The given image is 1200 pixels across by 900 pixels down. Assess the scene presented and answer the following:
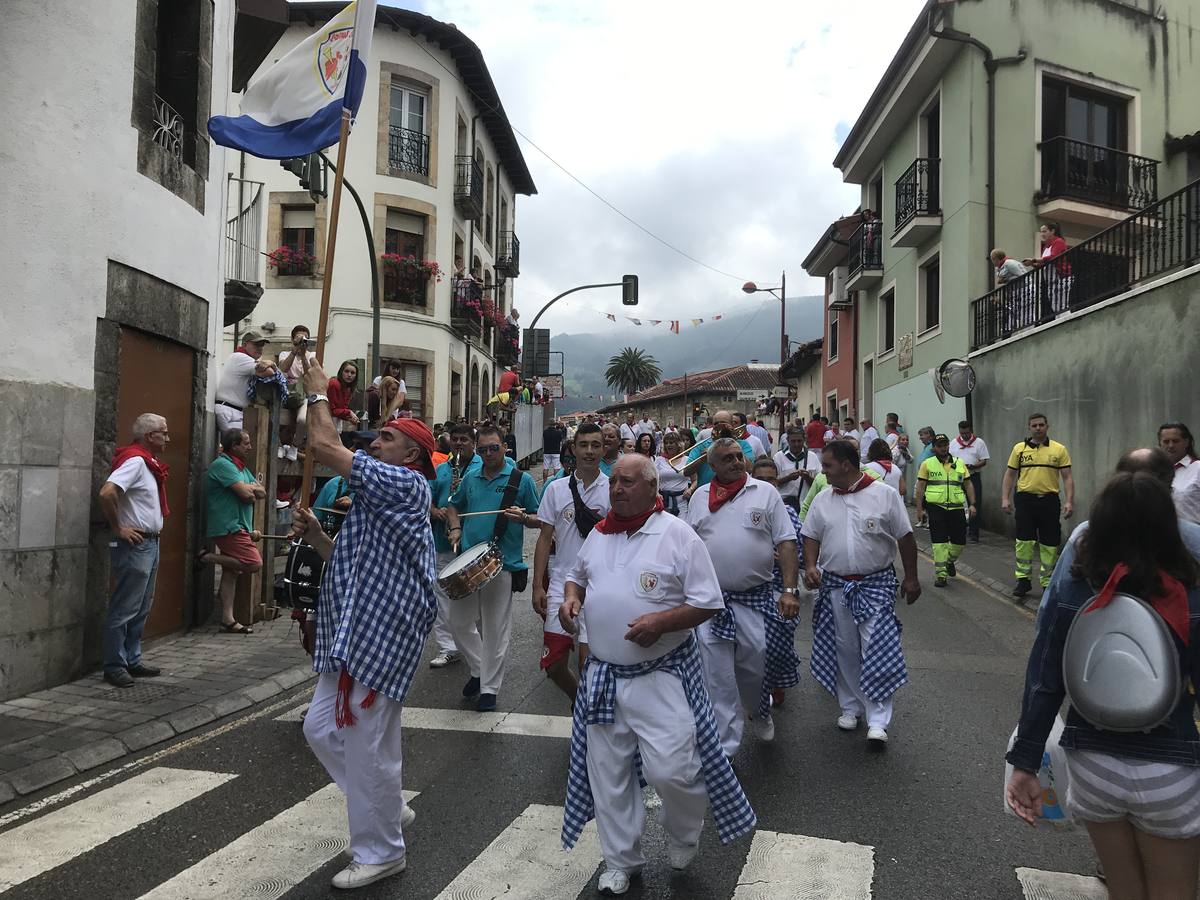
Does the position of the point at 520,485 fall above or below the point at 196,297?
below

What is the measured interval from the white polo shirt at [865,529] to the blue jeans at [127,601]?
191 inches

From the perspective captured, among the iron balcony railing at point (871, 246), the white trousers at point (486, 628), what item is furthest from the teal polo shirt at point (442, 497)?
the iron balcony railing at point (871, 246)

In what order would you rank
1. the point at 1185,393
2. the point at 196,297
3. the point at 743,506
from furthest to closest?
the point at 1185,393
the point at 196,297
the point at 743,506

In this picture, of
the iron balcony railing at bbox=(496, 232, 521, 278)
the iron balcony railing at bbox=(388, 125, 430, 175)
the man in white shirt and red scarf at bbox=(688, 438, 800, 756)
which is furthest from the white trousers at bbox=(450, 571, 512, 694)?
the iron balcony railing at bbox=(496, 232, 521, 278)

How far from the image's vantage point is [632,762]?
3674 mm

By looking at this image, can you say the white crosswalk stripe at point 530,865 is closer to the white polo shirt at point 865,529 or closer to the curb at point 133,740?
the white polo shirt at point 865,529

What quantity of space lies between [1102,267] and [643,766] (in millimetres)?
12706

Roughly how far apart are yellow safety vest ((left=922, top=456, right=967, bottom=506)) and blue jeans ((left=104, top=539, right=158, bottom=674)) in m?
8.46

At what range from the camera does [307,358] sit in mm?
3928

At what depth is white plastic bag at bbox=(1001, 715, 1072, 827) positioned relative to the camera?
108 inches

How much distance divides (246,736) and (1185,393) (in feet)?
33.8

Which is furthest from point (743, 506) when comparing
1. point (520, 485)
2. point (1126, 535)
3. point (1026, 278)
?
point (1026, 278)

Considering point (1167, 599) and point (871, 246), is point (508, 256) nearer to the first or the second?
point (871, 246)

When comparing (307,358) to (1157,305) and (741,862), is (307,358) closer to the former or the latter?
(741,862)
